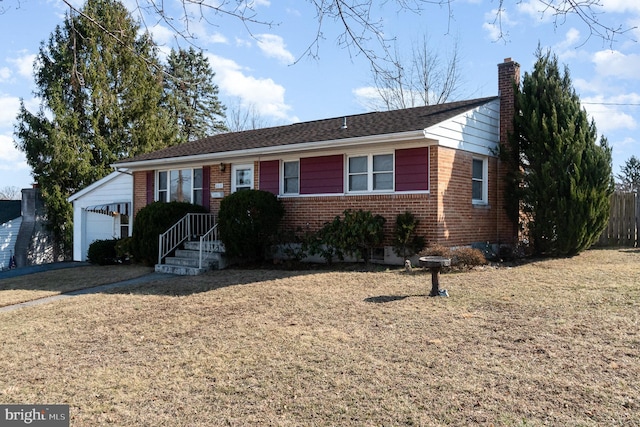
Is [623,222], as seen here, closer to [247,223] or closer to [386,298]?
[386,298]

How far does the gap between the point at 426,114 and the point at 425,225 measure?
3.34 metres

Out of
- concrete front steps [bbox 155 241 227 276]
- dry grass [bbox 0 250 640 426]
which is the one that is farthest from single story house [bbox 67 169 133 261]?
dry grass [bbox 0 250 640 426]

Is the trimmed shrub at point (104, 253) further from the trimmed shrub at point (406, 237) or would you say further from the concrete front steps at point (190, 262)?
the trimmed shrub at point (406, 237)

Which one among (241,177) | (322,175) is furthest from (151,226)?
(322,175)

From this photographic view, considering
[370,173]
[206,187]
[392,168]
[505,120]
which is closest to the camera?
[392,168]

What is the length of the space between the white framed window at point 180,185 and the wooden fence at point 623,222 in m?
12.8

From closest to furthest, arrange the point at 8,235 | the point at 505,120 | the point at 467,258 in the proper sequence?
the point at 467,258 < the point at 505,120 < the point at 8,235

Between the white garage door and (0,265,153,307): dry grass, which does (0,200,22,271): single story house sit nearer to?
the white garage door

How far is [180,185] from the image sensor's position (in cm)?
1677

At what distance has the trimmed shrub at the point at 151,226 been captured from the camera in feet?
45.9

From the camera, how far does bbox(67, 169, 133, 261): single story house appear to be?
18875 millimetres

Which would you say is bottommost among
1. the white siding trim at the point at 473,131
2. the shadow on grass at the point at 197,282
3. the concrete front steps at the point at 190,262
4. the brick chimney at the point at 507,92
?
the shadow on grass at the point at 197,282

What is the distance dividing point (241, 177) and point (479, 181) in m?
6.90

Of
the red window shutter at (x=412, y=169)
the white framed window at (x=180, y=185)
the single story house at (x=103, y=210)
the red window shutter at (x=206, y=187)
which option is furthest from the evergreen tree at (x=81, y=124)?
the red window shutter at (x=412, y=169)
